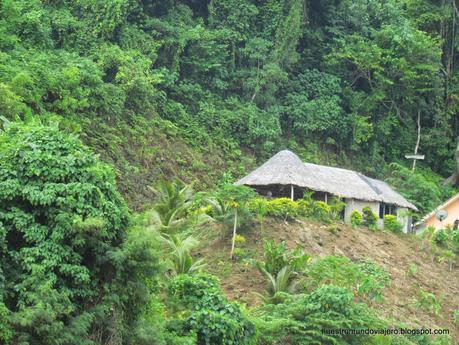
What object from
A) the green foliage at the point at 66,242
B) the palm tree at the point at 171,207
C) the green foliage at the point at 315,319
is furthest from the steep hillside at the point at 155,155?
the green foliage at the point at 66,242

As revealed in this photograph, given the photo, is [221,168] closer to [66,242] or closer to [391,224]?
[391,224]

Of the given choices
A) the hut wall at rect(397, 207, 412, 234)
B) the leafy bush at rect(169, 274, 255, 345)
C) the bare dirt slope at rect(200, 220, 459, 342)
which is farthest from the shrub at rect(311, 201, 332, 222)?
the leafy bush at rect(169, 274, 255, 345)

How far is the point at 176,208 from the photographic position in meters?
22.1

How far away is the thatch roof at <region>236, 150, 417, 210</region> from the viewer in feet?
84.5

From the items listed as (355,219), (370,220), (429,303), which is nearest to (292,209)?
(355,219)

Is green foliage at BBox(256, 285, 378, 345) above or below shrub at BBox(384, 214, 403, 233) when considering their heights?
above

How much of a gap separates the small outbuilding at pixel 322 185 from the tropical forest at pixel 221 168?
1.36 feet

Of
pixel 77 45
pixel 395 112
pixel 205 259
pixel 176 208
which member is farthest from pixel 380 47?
pixel 205 259

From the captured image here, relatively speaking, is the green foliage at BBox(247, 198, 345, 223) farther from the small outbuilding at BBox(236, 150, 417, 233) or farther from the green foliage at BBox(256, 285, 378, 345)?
the green foliage at BBox(256, 285, 378, 345)

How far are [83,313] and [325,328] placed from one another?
5.61 m

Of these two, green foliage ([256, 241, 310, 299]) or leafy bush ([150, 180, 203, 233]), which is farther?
leafy bush ([150, 180, 203, 233])

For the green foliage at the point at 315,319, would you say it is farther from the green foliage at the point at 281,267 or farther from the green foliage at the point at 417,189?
the green foliage at the point at 417,189

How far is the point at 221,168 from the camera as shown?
98.8 feet

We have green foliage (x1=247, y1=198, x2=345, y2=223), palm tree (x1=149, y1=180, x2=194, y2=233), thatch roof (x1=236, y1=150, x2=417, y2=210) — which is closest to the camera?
green foliage (x1=247, y1=198, x2=345, y2=223)
